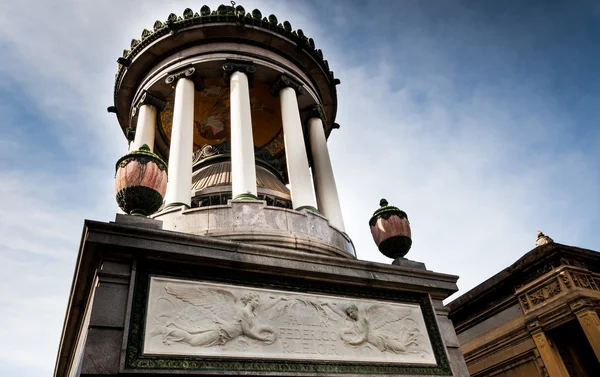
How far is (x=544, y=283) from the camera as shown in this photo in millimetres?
14344

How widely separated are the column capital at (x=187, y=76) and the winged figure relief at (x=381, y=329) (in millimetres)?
9935

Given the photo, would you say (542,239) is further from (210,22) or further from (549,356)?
(210,22)

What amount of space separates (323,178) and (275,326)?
8.26 metres

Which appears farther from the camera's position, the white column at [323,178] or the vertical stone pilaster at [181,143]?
the white column at [323,178]

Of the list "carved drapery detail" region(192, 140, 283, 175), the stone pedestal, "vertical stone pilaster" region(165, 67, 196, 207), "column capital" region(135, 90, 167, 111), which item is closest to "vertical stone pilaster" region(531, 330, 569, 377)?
the stone pedestal

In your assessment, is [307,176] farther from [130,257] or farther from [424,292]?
[130,257]

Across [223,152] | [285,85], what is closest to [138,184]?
[223,152]

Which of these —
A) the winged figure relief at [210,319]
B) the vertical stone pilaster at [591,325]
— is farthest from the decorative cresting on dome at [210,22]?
the vertical stone pilaster at [591,325]

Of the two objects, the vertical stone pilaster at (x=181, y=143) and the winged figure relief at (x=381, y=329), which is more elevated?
the vertical stone pilaster at (x=181, y=143)

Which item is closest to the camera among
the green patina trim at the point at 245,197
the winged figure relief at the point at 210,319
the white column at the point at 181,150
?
the winged figure relief at the point at 210,319

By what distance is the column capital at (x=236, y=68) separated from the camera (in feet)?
49.4

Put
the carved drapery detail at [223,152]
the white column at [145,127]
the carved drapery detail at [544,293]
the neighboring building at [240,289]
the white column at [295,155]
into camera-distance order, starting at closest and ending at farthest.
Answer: the neighboring building at [240,289] → the white column at [295,155] → the carved drapery detail at [544,293] → the white column at [145,127] → the carved drapery detail at [223,152]

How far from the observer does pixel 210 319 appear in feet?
22.7

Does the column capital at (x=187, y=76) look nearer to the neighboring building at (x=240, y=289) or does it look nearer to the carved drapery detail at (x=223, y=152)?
the neighboring building at (x=240, y=289)
